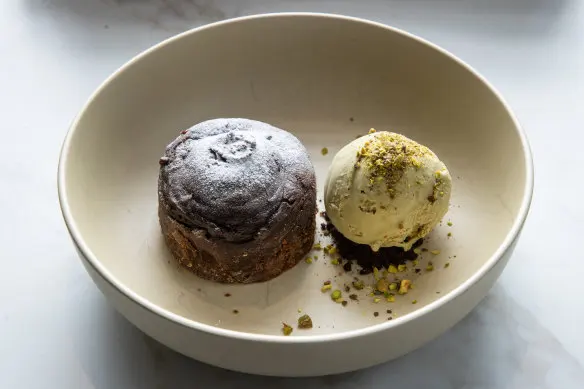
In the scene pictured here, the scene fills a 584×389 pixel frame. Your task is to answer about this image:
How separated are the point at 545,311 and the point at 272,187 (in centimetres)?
53

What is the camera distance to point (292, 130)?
1472 millimetres

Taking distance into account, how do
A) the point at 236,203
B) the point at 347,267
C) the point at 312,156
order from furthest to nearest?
1. the point at 312,156
2. the point at 347,267
3. the point at 236,203

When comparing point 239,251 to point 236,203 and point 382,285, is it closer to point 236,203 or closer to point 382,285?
point 236,203

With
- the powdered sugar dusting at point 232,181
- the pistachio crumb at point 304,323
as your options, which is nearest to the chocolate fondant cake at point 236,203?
the powdered sugar dusting at point 232,181

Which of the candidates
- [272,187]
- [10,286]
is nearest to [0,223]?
[10,286]

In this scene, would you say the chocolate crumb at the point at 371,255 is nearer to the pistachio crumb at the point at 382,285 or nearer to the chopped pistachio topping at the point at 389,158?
the pistachio crumb at the point at 382,285

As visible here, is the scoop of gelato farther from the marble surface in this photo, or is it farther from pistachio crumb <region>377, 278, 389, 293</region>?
the marble surface

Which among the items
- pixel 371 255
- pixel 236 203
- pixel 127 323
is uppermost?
pixel 236 203

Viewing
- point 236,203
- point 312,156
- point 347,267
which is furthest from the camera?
point 312,156

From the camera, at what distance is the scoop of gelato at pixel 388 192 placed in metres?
1.16

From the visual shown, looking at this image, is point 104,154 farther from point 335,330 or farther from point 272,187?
point 335,330

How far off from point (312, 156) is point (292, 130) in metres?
0.08

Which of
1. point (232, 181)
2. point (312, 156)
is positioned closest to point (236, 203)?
point (232, 181)

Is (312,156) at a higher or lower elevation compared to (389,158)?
lower
